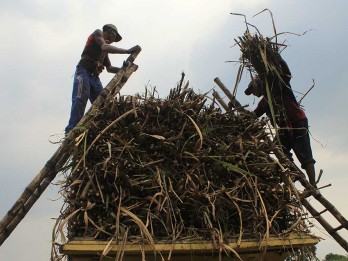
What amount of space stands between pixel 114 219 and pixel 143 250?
370 mm

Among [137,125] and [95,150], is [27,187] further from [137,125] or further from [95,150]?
[137,125]

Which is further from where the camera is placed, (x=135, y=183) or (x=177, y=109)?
(x=177, y=109)

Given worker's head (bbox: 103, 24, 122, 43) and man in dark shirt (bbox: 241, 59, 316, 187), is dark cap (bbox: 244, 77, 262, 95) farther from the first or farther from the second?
worker's head (bbox: 103, 24, 122, 43)

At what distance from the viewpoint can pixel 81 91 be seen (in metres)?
4.98

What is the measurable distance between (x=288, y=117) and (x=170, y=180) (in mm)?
2332

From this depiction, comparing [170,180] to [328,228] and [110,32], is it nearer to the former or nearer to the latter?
[328,228]

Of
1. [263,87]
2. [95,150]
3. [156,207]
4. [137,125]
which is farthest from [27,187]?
[263,87]

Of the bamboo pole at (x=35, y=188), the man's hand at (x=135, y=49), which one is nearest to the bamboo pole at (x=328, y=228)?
the bamboo pole at (x=35, y=188)

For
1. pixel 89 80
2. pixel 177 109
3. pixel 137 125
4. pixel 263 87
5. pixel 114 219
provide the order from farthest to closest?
pixel 89 80 < pixel 263 87 < pixel 177 109 < pixel 137 125 < pixel 114 219

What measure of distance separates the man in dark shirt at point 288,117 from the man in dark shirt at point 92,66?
1601mm

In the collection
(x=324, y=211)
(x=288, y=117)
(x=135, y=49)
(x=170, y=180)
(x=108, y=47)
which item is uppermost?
(x=108, y=47)

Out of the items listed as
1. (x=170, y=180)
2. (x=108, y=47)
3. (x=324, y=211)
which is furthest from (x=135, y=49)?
(x=324, y=211)

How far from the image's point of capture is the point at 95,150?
3008mm

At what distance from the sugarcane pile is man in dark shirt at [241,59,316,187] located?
46.9 inches
